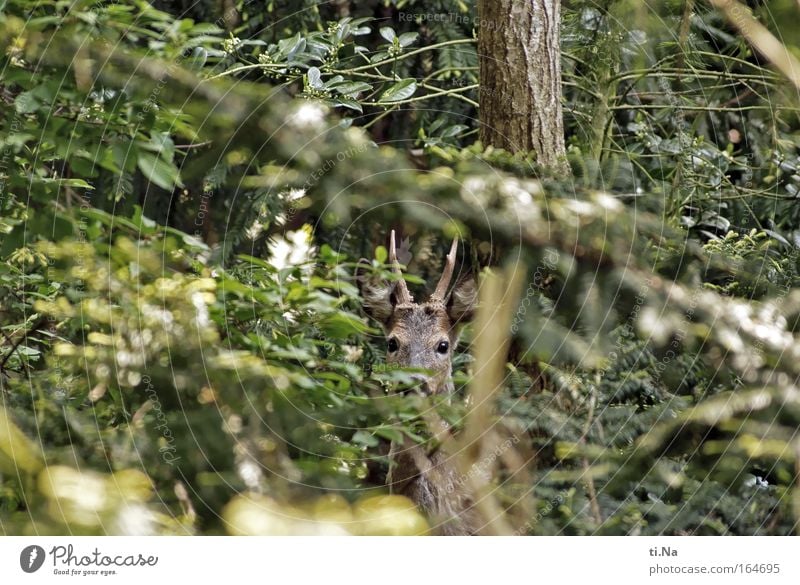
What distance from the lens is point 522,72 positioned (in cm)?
102

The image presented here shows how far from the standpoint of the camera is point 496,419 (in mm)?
912

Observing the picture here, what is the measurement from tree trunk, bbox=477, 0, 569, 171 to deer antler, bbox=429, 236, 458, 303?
0.16 m

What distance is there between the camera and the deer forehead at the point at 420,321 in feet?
3.44

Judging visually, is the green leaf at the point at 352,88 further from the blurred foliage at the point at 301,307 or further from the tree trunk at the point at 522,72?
the tree trunk at the point at 522,72

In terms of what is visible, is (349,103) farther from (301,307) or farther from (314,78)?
(301,307)

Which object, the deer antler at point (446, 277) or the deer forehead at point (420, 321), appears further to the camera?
the deer forehead at point (420, 321)

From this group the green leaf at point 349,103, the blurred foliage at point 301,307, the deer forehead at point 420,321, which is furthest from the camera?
the deer forehead at point 420,321

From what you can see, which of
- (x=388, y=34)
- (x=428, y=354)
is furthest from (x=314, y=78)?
(x=428, y=354)

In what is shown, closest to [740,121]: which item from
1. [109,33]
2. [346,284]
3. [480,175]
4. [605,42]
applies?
[605,42]

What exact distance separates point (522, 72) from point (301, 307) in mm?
406

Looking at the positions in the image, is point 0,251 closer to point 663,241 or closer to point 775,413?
point 663,241

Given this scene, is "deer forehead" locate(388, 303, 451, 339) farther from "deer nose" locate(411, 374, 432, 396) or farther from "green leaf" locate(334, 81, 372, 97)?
"green leaf" locate(334, 81, 372, 97)

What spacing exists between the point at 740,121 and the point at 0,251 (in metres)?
0.96

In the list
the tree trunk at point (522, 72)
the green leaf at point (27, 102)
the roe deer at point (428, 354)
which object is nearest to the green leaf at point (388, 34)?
the tree trunk at point (522, 72)
